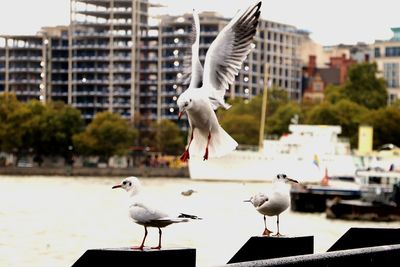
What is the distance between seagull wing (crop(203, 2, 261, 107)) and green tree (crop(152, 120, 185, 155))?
3736 inches

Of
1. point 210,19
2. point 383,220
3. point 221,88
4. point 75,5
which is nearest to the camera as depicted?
point 221,88

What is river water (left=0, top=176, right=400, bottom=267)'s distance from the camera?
96.4ft

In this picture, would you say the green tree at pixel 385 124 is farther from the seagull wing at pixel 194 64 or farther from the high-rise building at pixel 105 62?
the seagull wing at pixel 194 64

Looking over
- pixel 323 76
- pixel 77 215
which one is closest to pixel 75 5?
pixel 323 76

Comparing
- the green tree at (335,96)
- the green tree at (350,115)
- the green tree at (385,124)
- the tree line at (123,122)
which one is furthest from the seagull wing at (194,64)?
the green tree at (335,96)

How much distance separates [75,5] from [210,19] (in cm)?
1866

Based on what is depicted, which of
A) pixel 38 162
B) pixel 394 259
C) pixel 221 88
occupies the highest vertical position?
pixel 221 88

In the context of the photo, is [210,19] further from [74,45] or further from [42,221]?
[42,221]

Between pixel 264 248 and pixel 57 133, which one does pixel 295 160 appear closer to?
pixel 57 133

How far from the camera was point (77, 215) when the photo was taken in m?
44.8

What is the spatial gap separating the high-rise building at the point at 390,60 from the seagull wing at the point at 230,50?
124 m

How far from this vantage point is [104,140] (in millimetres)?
98500

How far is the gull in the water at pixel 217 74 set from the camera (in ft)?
27.6

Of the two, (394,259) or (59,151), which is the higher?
(394,259)
